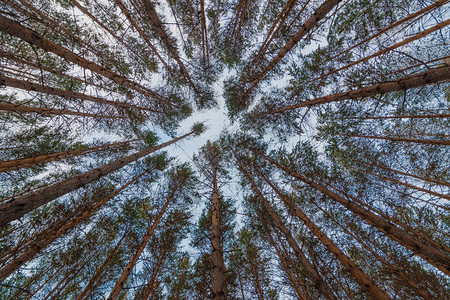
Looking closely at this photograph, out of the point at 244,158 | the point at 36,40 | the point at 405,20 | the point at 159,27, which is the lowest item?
the point at 36,40

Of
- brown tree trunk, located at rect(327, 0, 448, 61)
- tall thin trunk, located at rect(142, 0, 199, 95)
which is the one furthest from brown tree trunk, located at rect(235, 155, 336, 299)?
tall thin trunk, located at rect(142, 0, 199, 95)

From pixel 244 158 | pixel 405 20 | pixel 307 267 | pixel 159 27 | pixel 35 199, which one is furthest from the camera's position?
pixel 244 158

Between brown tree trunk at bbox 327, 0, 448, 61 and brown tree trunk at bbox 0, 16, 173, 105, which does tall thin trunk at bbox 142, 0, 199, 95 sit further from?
brown tree trunk at bbox 327, 0, 448, 61

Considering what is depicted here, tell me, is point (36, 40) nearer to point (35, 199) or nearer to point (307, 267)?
point (35, 199)

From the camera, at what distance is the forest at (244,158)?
494 cm

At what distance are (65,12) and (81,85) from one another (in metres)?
2.97

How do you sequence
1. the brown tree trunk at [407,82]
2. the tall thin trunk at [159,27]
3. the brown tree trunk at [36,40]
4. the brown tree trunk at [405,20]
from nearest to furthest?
the brown tree trunk at [36,40] < the brown tree trunk at [407,82] < the brown tree trunk at [405,20] < the tall thin trunk at [159,27]

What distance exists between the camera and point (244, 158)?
10016 millimetres

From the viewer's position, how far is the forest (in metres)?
4.94

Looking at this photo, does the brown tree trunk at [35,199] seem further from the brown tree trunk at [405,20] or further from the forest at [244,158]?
the brown tree trunk at [405,20]

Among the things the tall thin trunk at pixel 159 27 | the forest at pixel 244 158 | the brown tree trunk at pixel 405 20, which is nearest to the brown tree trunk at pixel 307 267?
the forest at pixel 244 158

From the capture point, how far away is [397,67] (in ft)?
18.5

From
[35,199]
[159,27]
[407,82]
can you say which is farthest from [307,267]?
[159,27]

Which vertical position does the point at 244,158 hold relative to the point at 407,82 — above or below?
above
